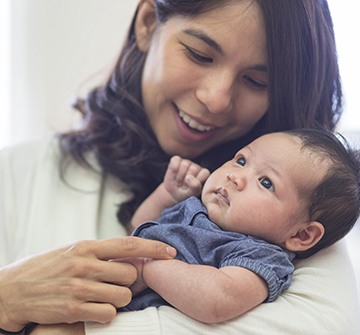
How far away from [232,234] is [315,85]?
1.65ft

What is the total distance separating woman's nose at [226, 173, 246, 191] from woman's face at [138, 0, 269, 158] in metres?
0.25

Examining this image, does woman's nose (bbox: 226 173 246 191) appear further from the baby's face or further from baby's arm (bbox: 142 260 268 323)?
baby's arm (bbox: 142 260 268 323)

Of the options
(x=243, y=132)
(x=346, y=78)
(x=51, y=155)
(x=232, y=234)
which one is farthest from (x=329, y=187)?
(x=346, y=78)

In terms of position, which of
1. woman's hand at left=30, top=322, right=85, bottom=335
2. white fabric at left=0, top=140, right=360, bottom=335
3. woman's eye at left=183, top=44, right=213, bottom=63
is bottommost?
woman's hand at left=30, top=322, right=85, bottom=335

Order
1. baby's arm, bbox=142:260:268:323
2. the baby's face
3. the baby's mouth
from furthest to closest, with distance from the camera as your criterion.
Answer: the baby's mouth → the baby's face → baby's arm, bbox=142:260:268:323

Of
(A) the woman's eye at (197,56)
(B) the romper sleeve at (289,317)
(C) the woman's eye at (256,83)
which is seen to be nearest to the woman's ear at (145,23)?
(A) the woman's eye at (197,56)

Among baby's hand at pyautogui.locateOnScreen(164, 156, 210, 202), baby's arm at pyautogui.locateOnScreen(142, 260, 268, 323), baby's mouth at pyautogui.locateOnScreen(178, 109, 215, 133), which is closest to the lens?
baby's arm at pyautogui.locateOnScreen(142, 260, 268, 323)

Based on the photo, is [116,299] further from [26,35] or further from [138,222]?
[26,35]

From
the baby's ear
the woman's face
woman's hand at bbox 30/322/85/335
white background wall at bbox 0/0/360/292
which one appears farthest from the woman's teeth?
white background wall at bbox 0/0/360/292

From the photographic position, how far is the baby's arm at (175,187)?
127 cm

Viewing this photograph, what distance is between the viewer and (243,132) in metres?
1.48

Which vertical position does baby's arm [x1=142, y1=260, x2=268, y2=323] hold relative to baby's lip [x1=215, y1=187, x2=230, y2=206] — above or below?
below

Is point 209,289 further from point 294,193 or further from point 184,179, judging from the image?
point 184,179

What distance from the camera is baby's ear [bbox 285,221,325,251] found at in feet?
3.60
